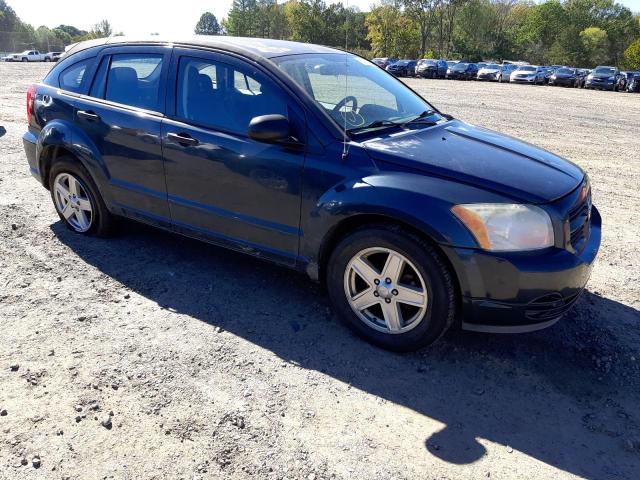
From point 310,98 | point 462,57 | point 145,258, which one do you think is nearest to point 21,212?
point 145,258

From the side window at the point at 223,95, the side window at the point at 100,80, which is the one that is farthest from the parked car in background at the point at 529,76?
the side window at the point at 223,95

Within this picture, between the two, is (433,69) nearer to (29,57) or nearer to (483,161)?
(483,161)

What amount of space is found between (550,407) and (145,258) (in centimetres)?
336

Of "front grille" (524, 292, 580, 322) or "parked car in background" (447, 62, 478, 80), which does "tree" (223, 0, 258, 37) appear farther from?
"front grille" (524, 292, 580, 322)

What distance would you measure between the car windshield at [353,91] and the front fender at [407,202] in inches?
21.3

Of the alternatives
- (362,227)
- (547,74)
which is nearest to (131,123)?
(362,227)

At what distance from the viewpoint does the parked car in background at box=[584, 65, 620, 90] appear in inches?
1255

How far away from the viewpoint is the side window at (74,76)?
4730 millimetres

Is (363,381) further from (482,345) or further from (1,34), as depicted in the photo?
(1,34)

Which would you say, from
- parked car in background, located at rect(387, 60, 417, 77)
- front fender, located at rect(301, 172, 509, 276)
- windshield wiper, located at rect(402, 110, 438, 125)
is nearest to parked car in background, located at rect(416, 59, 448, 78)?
parked car in background, located at rect(387, 60, 417, 77)

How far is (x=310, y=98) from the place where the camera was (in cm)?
354

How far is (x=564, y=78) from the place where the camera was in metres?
34.2

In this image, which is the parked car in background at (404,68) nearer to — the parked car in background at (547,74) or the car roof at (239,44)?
the parked car in background at (547,74)

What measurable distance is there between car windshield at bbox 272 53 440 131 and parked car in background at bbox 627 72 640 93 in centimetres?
3211
